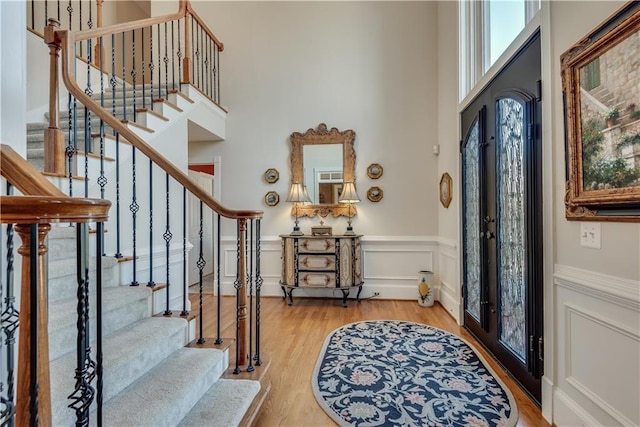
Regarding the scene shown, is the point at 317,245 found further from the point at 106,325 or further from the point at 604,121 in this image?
the point at 604,121

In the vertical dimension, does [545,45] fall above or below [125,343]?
above

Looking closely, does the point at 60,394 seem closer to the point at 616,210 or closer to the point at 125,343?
the point at 125,343

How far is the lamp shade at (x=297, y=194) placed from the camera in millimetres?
4145

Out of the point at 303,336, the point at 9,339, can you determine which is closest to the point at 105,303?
the point at 9,339

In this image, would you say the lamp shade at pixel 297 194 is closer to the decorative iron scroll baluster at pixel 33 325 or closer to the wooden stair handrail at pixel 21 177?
the wooden stair handrail at pixel 21 177

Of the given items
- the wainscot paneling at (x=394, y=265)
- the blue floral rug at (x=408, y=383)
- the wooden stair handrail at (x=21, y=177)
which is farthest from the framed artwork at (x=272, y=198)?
the wooden stair handrail at (x=21, y=177)

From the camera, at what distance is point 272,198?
441 centimetres

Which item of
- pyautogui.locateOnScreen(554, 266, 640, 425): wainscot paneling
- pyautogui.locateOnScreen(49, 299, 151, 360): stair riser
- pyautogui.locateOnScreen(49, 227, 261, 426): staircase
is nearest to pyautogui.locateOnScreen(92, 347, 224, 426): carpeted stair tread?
pyautogui.locateOnScreen(49, 227, 261, 426): staircase

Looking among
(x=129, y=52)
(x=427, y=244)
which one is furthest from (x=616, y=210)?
(x=129, y=52)

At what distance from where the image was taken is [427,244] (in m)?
4.18

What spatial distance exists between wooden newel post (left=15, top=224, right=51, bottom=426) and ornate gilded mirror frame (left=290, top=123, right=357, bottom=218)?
359 centimetres

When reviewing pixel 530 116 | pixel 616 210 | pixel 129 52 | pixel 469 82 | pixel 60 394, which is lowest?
pixel 60 394

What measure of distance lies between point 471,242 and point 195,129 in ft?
11.5

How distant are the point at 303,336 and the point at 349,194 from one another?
1.90 meters
